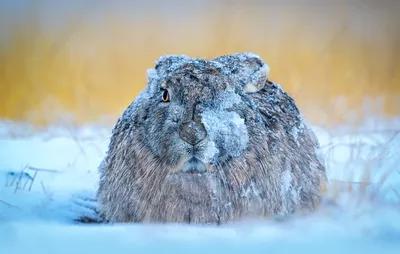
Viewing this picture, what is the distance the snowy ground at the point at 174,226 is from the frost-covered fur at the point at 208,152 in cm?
5

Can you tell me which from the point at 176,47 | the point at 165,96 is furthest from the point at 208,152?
the point at 176,47

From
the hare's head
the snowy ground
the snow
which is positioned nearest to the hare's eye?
the hare's head

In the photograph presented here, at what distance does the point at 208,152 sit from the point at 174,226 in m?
0.22

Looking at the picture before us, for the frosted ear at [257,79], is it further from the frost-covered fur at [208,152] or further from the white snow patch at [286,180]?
the white snow patch at [286,180]

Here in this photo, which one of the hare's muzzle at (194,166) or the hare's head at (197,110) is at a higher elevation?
the hare's head at (197,110)

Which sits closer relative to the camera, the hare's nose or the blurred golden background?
the hare's nose

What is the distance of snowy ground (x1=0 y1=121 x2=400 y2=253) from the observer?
56.7 inches

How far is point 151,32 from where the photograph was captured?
62.5 inches

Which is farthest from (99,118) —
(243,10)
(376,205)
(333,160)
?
(376,205)

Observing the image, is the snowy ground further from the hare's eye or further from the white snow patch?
the hare's eye

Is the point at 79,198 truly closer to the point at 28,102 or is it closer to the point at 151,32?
the point at 28,102

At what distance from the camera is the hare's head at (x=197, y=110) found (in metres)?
1.38

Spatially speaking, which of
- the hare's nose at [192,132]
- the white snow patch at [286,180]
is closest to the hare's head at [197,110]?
the hare's nose at [192,132]

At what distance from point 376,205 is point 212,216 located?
40 centimetres
